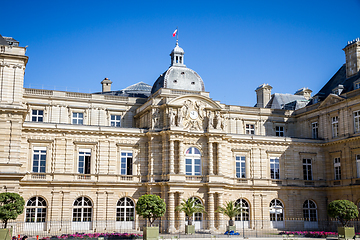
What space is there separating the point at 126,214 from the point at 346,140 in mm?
23269

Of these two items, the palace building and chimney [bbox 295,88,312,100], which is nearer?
the palace building

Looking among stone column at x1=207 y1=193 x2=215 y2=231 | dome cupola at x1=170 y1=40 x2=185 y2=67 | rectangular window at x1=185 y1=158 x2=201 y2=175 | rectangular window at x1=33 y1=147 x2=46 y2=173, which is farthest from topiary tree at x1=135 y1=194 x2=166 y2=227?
dome cupola at x1=170 y1=40 x2=185 y2=67

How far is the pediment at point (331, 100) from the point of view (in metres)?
45.8

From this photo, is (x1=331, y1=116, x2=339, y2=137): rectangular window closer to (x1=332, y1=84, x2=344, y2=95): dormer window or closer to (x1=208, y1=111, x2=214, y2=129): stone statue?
(x1=332, y1=84, x2=344, y2=95): dormer window

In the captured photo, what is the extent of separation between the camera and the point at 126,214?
41.6 metres

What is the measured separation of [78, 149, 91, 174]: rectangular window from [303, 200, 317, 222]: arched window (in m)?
23.4

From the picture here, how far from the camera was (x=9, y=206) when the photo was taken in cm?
2978

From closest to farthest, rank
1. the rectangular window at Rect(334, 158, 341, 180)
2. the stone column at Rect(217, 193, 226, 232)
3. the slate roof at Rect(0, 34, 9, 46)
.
→ the slate roof at Rect(0, 34, 9, 46) → the stone column at Rect(217, 193, 226, 232) → the rectangular window at Rect(334, 158, 341, 180)

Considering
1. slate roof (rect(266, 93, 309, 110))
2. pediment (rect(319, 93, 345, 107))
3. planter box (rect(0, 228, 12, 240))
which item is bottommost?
planter box (rect(0, 228, 12, 240))

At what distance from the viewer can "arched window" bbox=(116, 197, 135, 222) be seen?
1629 inches

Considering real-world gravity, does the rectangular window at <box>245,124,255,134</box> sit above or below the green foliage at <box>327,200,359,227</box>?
above

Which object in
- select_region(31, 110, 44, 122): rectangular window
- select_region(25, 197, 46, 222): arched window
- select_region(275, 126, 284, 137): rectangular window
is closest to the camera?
select_region(25, 197, 46, 222): arched window

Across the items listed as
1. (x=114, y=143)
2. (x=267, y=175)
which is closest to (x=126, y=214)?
(x=114, y=143)

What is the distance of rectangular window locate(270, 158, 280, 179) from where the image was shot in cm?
4744
